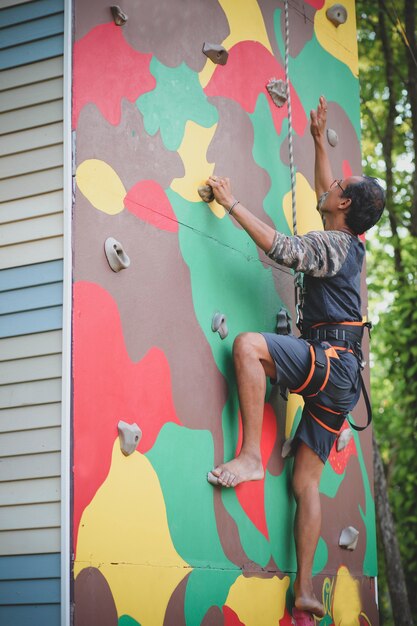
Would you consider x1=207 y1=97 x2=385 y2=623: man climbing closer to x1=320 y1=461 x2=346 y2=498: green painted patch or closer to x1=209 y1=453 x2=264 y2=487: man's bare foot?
x1=209 y1=453 x2=264 y2=487: man's bare foot

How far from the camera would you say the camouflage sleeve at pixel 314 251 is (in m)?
4.38

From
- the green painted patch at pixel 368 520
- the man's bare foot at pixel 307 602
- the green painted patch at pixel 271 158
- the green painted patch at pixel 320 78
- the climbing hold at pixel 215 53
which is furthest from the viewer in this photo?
the green painted patch at pixel 368 520

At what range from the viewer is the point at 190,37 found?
15.0ft

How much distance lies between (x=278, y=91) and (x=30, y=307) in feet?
7.09

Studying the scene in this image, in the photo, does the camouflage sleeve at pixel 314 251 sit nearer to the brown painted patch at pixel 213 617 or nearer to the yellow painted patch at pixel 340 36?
the brown painted patch at pixel 213 617

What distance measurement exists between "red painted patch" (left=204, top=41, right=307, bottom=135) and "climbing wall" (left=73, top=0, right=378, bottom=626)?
11 millimetres

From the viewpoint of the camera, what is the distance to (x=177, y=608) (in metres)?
3.88

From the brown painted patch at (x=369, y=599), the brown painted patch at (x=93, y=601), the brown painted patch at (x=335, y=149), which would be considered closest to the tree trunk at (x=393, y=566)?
the brown painted patch at (x=369, y=599)

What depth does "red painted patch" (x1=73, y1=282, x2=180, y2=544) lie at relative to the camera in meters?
3.52

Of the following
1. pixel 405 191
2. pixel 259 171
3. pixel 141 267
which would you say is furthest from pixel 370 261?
pixel 141 267

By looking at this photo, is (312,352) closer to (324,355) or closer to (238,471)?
(324,355)

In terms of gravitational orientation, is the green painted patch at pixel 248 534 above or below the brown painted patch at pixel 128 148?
below

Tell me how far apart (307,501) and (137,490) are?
48.1 inches

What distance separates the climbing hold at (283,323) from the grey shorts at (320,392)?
→ 0.35 meters
